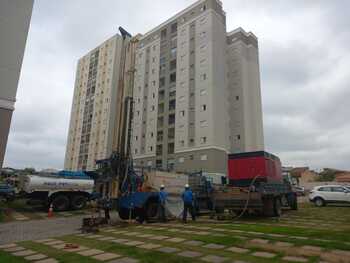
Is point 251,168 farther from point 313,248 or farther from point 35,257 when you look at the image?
point 35,257

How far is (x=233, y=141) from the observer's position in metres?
44.9

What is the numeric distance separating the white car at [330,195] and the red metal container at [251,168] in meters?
7.06

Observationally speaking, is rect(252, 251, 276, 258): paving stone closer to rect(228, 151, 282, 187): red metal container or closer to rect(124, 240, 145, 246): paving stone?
rect(124, 240, 145, 246): paving stone

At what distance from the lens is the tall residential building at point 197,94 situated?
1578 inches

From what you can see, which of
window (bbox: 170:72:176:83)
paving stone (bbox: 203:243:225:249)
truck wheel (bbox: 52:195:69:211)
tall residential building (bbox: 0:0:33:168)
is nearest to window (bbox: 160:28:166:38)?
window (bbox: 170:72:176:83)

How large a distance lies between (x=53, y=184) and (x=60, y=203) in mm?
1342

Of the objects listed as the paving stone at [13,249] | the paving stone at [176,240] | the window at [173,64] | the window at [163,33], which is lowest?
the paving stone at [13,249]

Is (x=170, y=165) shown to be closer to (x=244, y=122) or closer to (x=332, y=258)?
(x=244, y=122)

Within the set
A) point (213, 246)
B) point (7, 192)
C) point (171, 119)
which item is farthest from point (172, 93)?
point (213, 246)

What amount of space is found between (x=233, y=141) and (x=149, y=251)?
40018 mm

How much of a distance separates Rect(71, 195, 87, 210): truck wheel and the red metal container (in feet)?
32.1

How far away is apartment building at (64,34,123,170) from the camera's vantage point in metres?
54.1

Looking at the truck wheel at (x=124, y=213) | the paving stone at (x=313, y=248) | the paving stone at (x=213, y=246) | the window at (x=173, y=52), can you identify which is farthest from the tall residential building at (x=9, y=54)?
the window at (x=173, y=52)

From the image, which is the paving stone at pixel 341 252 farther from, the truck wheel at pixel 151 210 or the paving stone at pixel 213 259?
the truck wheel at pixel 151 210
